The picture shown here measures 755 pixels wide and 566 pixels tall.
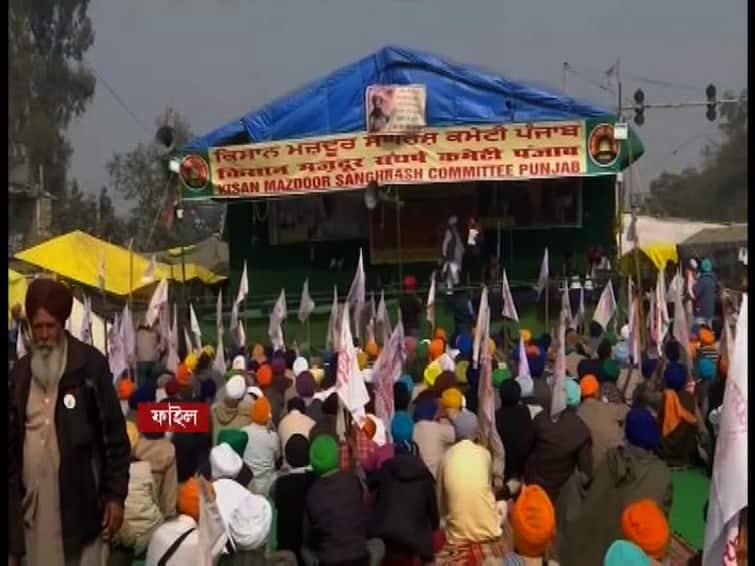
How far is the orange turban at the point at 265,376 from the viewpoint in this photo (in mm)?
→ 12070

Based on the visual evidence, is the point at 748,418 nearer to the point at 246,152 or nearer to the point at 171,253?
the point at 246,152

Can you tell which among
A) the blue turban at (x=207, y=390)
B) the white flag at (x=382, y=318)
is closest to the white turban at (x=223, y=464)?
the blue turban at (x=207, y=390)

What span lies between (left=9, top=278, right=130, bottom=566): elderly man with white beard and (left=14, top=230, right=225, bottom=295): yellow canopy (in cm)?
1923

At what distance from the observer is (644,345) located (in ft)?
52.5

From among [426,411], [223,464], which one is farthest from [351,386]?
[223,464]

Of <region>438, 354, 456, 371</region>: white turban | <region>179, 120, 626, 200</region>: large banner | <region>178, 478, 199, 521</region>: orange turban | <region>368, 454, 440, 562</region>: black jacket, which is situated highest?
<region>179, 120, 626, 200</region>: large banner

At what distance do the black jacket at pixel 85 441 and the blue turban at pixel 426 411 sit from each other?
4617 mm

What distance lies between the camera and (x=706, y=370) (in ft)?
38.3

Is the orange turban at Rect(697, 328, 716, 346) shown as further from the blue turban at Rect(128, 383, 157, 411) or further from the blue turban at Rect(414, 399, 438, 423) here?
the blue turban at Rect(128, 383, 157, 411)

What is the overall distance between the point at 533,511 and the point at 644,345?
9.93m

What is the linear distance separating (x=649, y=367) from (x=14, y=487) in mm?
9364

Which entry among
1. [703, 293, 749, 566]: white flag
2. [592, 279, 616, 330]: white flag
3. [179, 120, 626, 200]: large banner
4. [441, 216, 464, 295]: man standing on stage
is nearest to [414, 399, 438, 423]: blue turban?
[703, 293, 749, 566]: white flag

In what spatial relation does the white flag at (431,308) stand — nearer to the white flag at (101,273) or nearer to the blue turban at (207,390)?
the white flag at (101,273)

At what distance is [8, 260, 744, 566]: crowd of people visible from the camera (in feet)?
15.8
